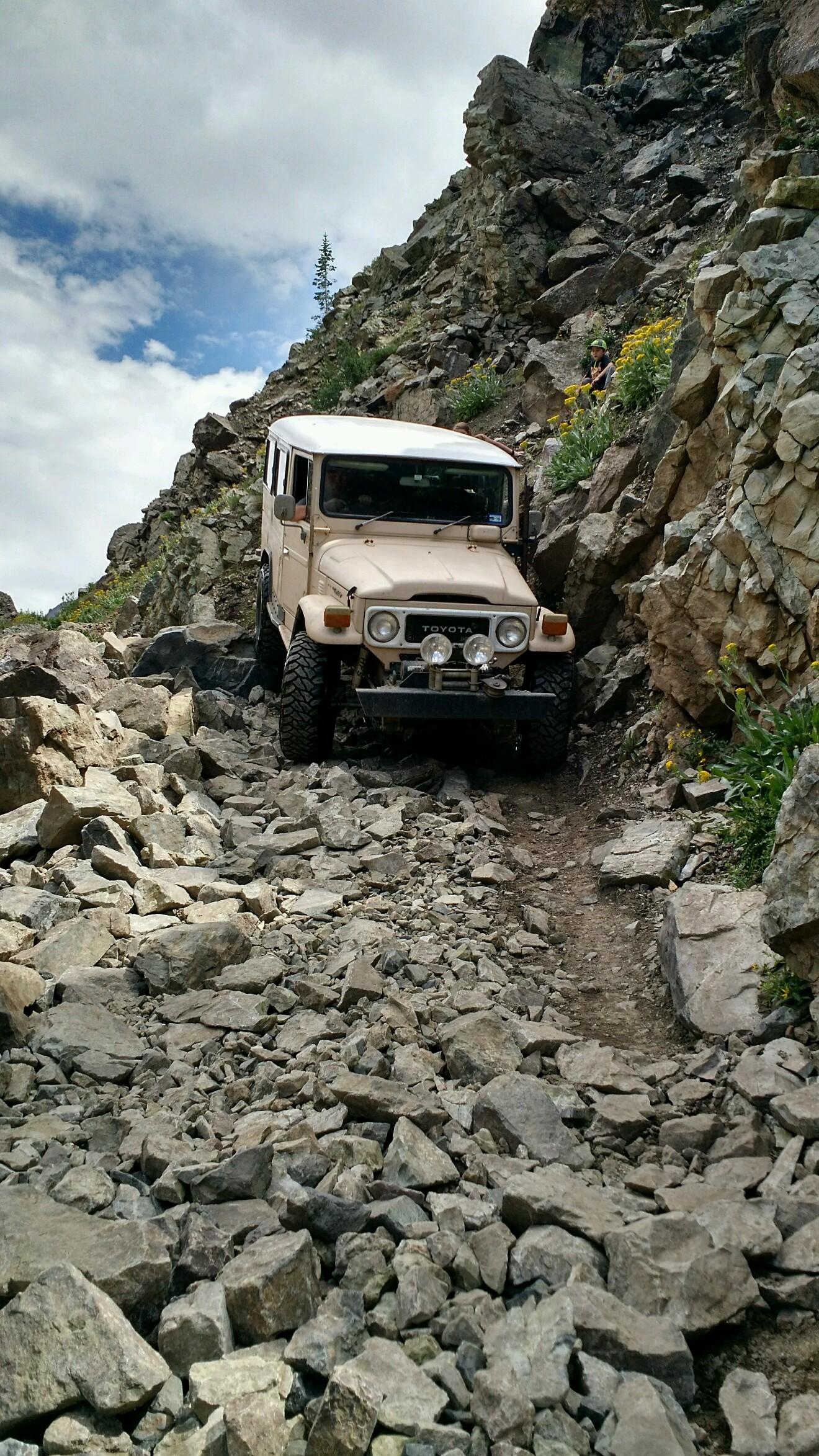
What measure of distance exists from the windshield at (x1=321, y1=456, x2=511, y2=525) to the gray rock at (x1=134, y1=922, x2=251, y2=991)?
14.0ft

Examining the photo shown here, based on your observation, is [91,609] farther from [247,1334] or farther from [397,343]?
[247,1334]

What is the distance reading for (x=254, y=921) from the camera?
5.22m

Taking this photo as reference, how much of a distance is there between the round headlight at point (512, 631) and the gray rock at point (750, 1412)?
542cm

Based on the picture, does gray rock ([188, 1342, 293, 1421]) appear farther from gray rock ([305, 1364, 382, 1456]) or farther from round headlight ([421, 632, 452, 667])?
round headlight ([421, 632, 452, 667])

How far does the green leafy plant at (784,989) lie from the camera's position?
411 centimetres

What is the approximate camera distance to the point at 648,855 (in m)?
6.02

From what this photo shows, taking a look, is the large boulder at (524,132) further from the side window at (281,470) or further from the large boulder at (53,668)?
the large boulder at (53,668)

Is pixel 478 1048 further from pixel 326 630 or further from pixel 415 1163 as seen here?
pixel 326 630

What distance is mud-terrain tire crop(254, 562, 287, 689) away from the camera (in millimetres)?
10164

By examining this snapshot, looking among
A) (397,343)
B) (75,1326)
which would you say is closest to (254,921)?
(75,1326)

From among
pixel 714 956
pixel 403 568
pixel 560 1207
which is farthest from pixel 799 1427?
pixel 403 568

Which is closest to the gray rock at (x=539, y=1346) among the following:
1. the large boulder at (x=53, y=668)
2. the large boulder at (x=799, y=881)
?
the large boulder at (x=799, y=881)

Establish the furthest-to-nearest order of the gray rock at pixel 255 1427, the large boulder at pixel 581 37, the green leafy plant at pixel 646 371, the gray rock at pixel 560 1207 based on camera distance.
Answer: the large boulder at pixel 581 37, the green leafy plant at pixel 646 371, the gray rock at pixel 560 1207, the gray rock at pixel 255 1427

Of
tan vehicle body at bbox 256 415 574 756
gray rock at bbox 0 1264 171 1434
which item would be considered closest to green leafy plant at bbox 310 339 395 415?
Answer: tan vehicle body at bbox 256 415 574 756
